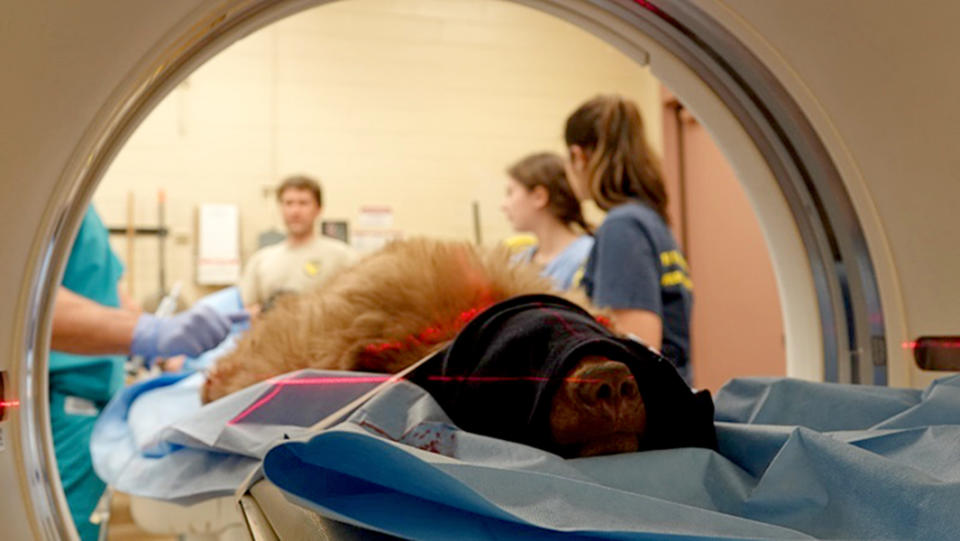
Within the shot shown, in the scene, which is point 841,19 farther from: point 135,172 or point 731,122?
point 135,172

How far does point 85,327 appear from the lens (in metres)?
1.64

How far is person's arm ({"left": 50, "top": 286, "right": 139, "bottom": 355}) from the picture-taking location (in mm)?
1619

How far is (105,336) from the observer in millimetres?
1683

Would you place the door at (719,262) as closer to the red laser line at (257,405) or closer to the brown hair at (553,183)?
the brown hair at (553,183)

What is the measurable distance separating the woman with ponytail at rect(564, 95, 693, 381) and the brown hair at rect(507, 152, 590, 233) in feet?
1.07

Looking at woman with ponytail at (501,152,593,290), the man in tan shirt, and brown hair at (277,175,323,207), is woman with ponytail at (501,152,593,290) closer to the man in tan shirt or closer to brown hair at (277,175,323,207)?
the man in tan shirt

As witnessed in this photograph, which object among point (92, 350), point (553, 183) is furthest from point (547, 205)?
point (92, 350)

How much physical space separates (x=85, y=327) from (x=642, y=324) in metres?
1.10

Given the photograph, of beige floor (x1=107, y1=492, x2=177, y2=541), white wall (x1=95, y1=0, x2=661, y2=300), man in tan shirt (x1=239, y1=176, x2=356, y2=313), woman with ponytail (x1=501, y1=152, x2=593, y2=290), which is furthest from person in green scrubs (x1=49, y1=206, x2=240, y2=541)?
white wall (x1=95, y1=0, x2=661, y2=300)

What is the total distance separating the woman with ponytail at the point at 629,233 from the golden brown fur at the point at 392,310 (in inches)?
23.3

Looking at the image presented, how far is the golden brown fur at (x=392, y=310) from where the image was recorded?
1.13 metres

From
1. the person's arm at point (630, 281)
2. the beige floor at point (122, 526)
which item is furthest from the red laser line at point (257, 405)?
the beige floor at point (122, 526)

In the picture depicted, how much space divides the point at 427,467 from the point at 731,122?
2.61ft

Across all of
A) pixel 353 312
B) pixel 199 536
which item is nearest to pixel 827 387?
pixel 353 312
